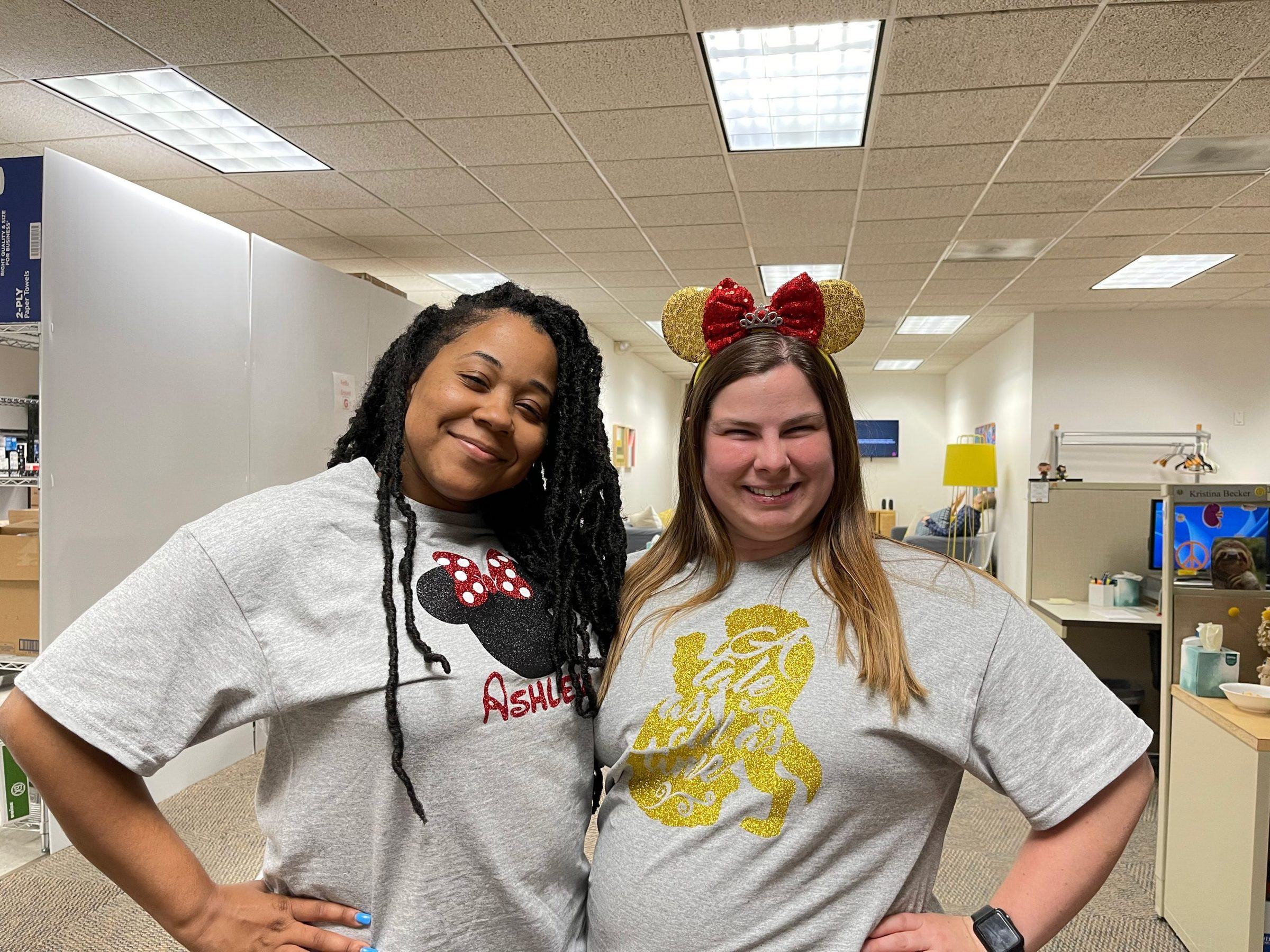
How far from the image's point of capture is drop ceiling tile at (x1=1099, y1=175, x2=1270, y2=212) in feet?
14.1

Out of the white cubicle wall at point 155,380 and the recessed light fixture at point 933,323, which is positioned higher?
the recessed light fixture at point 933,323

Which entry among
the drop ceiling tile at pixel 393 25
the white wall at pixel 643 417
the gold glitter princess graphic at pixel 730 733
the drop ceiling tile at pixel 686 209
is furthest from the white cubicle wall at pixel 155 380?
the white wall at pixel 643 417

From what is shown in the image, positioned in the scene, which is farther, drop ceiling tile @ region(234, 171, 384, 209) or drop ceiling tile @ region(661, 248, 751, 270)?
drop ceiling tile @ region(661, 248, 751, 270)

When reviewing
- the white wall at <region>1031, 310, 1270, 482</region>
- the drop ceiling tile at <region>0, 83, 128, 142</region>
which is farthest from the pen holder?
the drop ceiling tile at <region>0, 83, 128, 142</region>

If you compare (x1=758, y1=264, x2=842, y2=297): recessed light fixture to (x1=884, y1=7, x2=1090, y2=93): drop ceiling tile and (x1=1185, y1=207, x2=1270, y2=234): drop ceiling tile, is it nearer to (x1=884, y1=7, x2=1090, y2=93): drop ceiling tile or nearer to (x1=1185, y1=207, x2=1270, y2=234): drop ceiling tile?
(x1=1185, y1=207, x2=1270, y2=234): drop ceiling tile

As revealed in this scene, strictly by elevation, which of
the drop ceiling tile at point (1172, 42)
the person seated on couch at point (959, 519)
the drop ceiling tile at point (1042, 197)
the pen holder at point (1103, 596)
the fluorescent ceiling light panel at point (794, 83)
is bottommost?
the pen holder at point (1103, 596)

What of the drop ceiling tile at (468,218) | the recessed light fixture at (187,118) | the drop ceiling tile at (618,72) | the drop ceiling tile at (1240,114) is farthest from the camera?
the drop ceiling tile at (468,218)

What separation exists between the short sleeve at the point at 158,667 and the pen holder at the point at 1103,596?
4.78 meters

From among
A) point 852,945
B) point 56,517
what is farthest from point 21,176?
point 852,945

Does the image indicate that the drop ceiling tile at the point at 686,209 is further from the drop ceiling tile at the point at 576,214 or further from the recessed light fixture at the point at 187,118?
the recessed light fixture at the point at 187,118

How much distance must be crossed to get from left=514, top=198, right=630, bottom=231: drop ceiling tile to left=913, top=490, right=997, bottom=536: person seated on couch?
178 inches

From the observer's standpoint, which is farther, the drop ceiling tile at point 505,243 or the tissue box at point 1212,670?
the drop ceiling tile at point 505,243

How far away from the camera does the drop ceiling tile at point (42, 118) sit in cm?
364

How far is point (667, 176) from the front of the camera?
4402 millimetres
